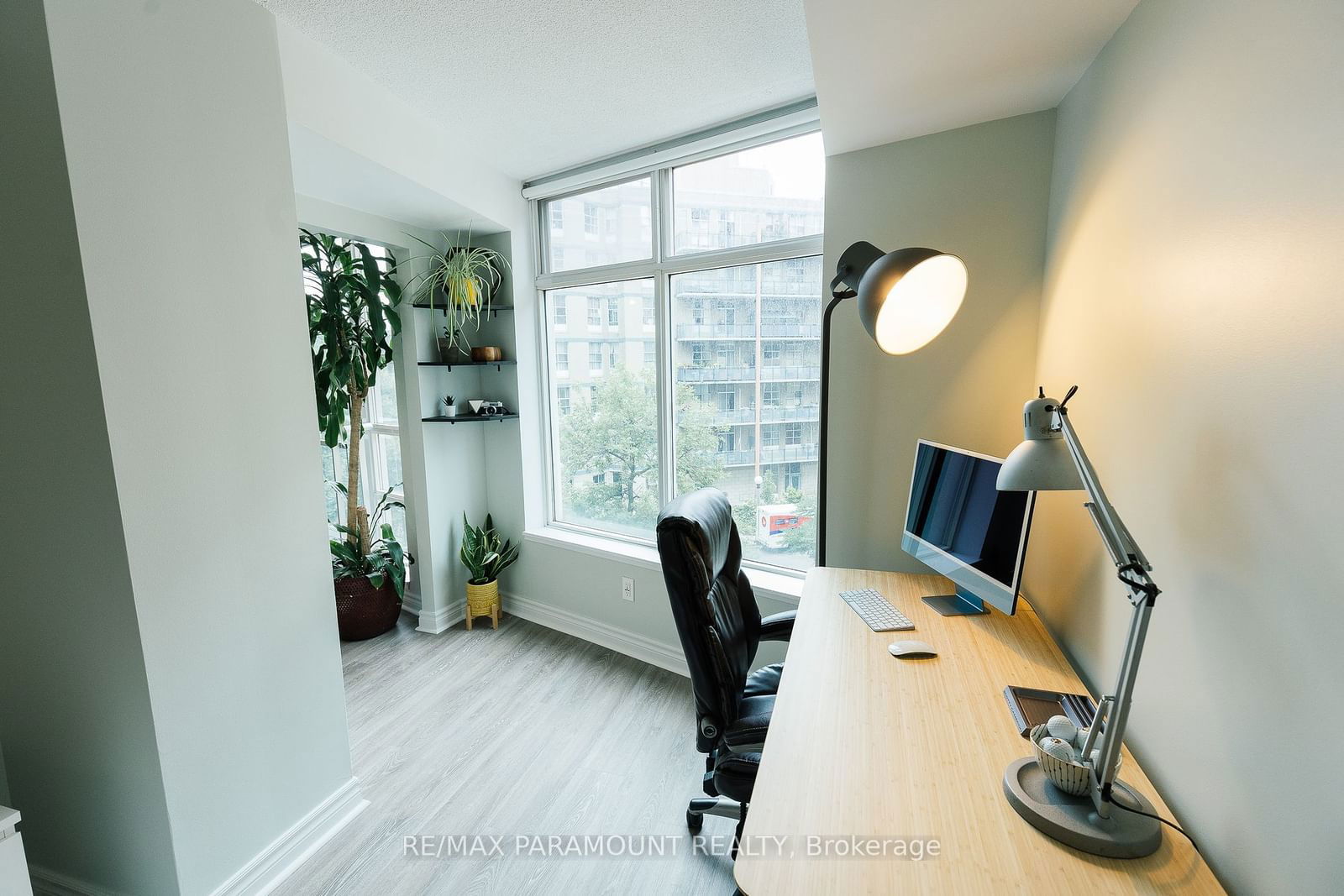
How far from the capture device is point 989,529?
1.40 meters

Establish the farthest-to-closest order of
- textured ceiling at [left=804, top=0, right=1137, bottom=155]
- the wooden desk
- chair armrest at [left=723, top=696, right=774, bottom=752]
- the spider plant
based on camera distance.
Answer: the spider plant → chair armrest at [left=723, top=696, right=774, bottom=752] → textured ceiling at [left=804, top=0, right=1137, bottom=155] → the wooden desk

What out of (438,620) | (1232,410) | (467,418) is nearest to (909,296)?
(1232,410)

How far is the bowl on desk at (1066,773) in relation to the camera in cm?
82

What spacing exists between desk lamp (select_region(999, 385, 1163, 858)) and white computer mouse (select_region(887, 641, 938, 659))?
36 cm

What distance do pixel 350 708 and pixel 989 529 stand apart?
8.57 ft

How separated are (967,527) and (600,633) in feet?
6.62

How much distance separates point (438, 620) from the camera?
3.07 m

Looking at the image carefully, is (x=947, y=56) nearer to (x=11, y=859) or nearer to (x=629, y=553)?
(x=629, y=553)

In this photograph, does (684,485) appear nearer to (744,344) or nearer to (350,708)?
(744,344)

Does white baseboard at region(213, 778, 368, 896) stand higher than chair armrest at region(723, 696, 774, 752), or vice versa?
chair armrest at region(723, 696, 774, 752)

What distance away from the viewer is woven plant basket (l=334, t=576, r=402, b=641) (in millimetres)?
2879

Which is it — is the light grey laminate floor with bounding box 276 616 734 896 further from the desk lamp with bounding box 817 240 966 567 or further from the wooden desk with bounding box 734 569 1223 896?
the desk lamp with bounding box 817 240 966 567

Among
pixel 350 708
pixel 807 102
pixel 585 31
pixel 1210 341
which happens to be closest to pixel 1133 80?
pixel 1210 341

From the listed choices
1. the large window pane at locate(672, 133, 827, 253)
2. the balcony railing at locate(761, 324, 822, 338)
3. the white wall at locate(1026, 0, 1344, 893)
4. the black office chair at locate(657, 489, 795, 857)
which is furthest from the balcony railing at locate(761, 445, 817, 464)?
the white wall at locate(1026, 0, 1344, 893)
